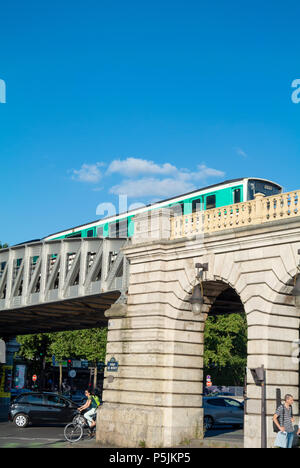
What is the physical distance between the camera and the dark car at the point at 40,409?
29891mm

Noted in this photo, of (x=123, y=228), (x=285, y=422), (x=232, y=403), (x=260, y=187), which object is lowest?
(x=232, y=403)

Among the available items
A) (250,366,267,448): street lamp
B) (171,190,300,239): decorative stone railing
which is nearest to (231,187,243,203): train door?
(171,190,300,239): decorative stone railing

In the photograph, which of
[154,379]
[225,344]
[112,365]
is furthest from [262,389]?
[225,344]

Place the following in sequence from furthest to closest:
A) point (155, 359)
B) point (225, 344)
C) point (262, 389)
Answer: point (225, 344) → point (155, 359) → point (262, 389)

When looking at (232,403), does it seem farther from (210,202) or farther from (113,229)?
(113,229)

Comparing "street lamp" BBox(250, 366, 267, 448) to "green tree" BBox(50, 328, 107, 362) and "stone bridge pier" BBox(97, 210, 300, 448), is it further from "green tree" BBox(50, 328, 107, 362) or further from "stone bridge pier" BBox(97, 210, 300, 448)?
"green tree" BBox(50, 328, 107, 362)

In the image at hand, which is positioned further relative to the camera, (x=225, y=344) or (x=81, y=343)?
(x=81, y=343)

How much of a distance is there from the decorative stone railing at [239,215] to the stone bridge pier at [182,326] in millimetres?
367

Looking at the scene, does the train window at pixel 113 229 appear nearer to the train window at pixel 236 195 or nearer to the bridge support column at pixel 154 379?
the train window at pixel 236 195

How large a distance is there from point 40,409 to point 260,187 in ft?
49.5

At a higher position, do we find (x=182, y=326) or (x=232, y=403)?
(x=182, y=326)

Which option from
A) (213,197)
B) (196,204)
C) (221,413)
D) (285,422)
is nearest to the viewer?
(285,422)

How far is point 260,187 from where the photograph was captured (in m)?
26.6

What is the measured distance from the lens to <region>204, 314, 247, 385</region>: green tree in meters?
53.9
